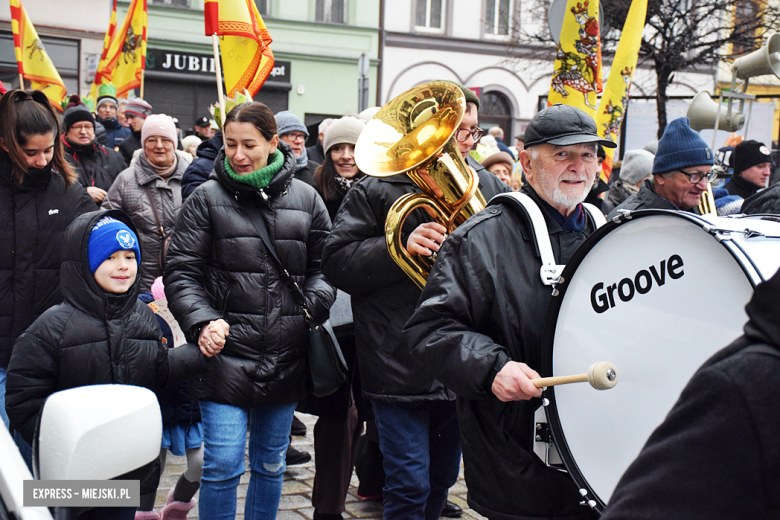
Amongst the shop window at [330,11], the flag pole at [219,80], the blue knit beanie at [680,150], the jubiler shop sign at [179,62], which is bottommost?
the blue knit beanie at [680,150]

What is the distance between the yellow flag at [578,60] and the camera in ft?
19.4

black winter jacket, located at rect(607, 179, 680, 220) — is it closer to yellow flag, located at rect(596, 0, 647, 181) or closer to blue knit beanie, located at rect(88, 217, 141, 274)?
blue knit beanie, located at rect(88, 217, 141, 274)

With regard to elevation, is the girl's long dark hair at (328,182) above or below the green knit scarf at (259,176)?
below

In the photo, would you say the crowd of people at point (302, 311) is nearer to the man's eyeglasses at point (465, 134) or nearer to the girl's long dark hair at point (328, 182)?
the man's eyeglasses at point (465, 134)

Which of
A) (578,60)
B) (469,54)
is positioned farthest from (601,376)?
(469,54)

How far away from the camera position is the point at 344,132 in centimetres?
487

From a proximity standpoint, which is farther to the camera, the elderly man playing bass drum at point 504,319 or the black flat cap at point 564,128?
the black flat cap at point 564,128

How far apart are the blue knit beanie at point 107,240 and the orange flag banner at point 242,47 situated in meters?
3.00

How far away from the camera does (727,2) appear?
1612cm

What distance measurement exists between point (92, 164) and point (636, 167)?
14.7ft

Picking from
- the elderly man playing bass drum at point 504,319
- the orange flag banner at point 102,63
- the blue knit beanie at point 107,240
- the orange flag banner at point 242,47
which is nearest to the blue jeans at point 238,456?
the blue knit beanie at point 107,240

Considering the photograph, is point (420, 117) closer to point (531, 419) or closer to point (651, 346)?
point (531, 419)

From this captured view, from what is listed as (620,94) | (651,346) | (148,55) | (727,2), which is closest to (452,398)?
(651,346)

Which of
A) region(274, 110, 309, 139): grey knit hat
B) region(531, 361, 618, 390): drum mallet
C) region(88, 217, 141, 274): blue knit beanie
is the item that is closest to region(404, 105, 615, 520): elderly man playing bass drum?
region(531, 361, 618, 390): drum mallet
